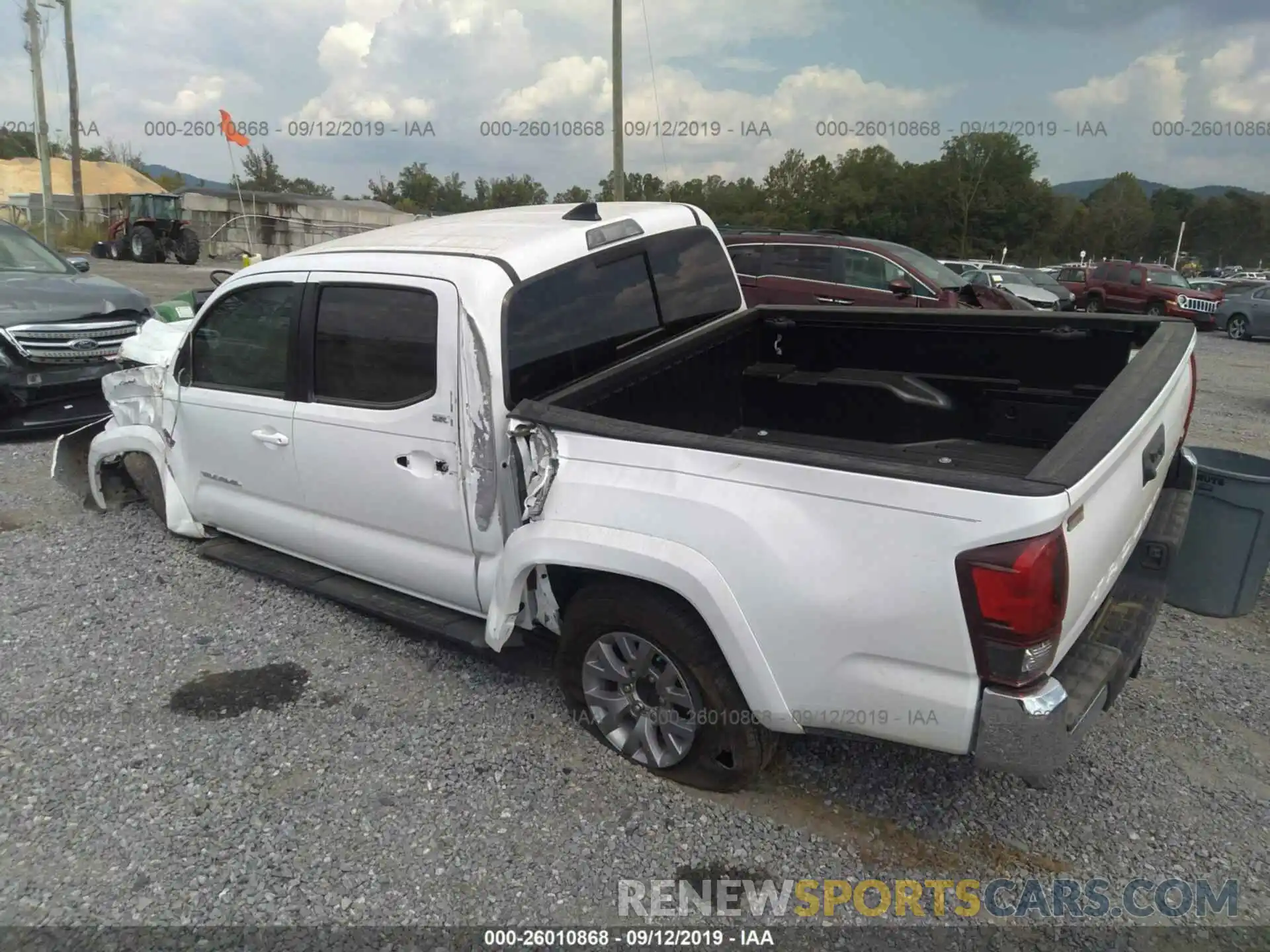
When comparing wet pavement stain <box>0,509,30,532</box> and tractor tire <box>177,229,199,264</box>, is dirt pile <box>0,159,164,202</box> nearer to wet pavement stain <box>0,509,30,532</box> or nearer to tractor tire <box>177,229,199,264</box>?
tractor tire <box>177,229,199,264</box>

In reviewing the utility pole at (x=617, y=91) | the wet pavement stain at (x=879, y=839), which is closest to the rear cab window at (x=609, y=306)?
the wet pavement stain at (x=879, y=839)

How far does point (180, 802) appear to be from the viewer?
9.67ft

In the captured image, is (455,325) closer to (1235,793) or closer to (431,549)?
(431,549)

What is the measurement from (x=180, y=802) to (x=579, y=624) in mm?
1481

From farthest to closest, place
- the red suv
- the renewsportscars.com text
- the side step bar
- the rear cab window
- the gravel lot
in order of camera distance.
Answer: the red suv
the side step bar
the rear cab window
the gravel lot
the renewsportscars.com text

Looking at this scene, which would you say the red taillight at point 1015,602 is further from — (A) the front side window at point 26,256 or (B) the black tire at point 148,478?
(A) the front side window at point 26,256

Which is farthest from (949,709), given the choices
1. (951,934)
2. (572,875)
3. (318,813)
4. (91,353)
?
(91,353)

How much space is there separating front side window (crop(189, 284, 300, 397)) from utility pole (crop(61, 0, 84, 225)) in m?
33.3

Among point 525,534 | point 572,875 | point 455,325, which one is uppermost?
point 455,325

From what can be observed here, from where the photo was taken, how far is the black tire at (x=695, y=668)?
2676mm

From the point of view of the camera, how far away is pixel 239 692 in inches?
143

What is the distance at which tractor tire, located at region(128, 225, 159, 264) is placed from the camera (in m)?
27.8

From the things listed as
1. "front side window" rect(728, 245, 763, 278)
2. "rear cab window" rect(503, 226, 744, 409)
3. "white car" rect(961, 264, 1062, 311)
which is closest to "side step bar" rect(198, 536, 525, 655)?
"rear cab window" rect(503, 226, 744, 409)

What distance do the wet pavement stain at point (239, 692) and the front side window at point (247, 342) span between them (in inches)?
48.3
